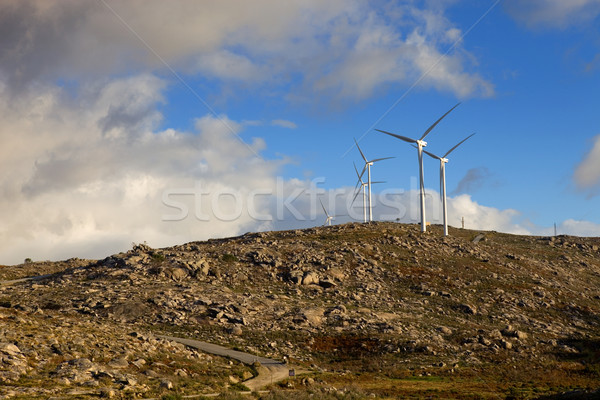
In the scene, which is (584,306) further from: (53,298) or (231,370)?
(53,298)

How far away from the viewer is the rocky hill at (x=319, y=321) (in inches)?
1690

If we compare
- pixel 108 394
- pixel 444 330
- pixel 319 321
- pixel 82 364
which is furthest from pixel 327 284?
pixel 108 394

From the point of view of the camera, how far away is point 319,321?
224ft

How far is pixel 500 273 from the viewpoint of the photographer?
322 feet

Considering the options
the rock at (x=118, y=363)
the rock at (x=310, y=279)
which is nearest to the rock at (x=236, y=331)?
the rock at (x=118, y=363)

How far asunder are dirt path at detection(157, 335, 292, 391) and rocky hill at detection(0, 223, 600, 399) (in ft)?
5.02

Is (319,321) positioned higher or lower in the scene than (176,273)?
lower

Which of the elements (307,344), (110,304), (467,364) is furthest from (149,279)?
(467,364)

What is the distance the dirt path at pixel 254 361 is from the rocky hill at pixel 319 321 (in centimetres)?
153

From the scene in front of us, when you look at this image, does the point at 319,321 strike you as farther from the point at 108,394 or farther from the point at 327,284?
the point at 108,394

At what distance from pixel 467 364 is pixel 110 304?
4845 cm

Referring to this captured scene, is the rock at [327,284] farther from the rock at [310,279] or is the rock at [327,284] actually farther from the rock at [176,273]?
the rock at [176,273]

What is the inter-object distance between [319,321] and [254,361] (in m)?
18.7

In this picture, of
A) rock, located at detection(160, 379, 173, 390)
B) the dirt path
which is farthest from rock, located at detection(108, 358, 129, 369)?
the dirt path
